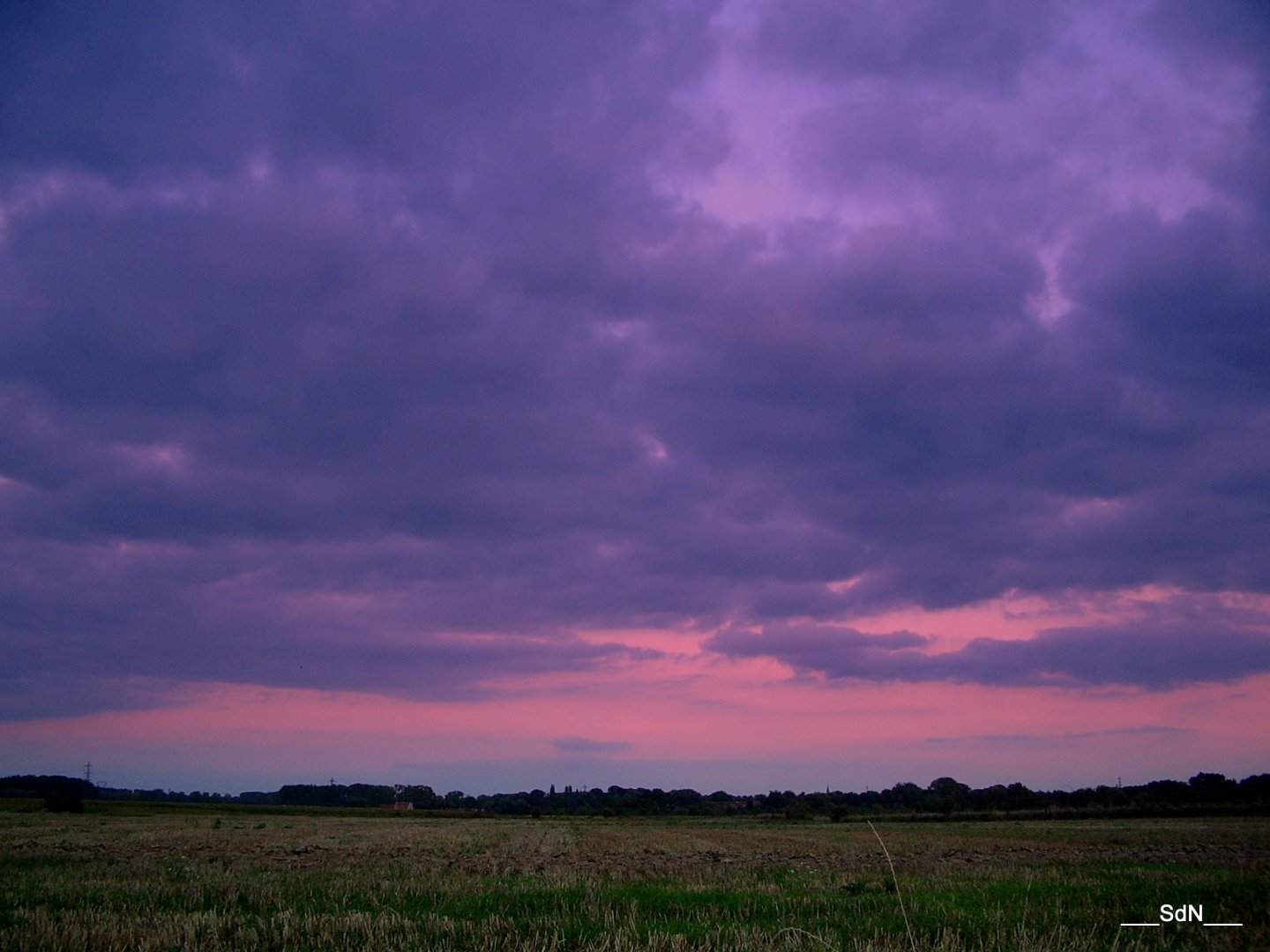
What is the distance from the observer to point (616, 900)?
1411 centimetres

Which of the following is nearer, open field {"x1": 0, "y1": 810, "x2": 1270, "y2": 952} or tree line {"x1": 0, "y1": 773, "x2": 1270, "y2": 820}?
open field {"x1": 0, "y1": 810, "x2": 1270, "y2": 952}

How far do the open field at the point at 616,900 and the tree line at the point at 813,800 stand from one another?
202 feet

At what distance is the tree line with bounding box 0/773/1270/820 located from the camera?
79250 millimetres

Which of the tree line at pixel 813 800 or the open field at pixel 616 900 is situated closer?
the open field at pixel 616 900

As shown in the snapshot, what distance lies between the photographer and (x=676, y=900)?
47.2 ft

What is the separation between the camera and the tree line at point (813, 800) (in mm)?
79250

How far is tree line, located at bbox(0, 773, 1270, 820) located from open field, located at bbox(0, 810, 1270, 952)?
2424 inches

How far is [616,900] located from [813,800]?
14013cm

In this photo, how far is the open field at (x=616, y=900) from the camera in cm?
1009

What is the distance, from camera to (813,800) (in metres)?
142

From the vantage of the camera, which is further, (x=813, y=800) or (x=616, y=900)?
(x=813, y=800)

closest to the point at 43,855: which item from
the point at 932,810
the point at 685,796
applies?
the point at 932,810

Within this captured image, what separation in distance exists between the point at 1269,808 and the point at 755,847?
53.7 metres

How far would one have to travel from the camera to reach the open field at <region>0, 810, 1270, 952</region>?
1009 centimetres
